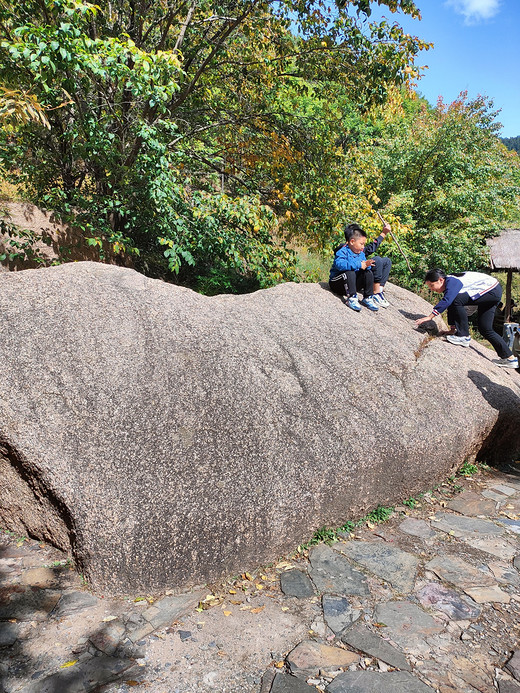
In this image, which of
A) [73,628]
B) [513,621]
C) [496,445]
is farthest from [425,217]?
[73,628]

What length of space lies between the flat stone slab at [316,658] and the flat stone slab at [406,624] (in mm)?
288

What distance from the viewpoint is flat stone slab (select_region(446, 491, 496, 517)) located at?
4.30 meters

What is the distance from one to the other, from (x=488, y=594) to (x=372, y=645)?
37.5 inches

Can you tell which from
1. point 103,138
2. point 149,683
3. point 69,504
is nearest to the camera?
point 149,683

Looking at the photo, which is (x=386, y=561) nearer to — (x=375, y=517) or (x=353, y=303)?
(x=375, y=517)

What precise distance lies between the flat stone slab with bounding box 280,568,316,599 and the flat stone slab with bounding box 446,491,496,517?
5.72ft

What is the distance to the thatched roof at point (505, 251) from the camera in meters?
14.2

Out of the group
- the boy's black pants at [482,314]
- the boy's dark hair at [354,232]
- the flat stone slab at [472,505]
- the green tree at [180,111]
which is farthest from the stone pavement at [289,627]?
the green tree at [180,111]

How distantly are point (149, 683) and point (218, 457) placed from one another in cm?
131

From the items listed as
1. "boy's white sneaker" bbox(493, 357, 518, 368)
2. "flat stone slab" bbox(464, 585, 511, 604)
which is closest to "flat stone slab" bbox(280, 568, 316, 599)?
"flat stone slab" bbox(464, 585, 511, 604)

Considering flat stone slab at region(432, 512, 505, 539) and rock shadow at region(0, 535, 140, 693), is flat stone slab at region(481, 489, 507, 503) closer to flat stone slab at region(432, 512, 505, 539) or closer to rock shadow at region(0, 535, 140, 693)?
flat stone slab at region(432, 512, 505, 539)

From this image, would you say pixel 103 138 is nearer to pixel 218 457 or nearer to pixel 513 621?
pixel 218 457

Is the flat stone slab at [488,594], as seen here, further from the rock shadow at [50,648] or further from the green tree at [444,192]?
the green tree at [444,192]

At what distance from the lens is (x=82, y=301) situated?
13.3 ft
